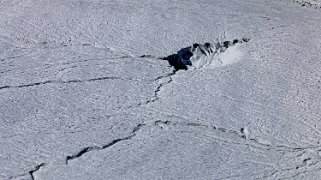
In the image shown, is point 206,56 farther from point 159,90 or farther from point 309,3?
point 309,3

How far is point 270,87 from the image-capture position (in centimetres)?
309

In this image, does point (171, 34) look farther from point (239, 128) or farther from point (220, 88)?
point (239, 128)

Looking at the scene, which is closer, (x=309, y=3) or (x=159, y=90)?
(x=159, y=90)

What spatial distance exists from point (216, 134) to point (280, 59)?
0.82m

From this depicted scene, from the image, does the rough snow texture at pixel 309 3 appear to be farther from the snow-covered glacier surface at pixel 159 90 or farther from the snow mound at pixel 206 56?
the snow mound at pixel 206 56

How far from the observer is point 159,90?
3014 millimetres

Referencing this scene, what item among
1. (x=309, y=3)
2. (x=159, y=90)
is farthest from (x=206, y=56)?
(x=309, y=3)

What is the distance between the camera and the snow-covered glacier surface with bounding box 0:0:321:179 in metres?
2.54

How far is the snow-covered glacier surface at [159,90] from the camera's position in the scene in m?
2.54

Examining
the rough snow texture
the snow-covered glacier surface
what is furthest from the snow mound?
the rough snow texture

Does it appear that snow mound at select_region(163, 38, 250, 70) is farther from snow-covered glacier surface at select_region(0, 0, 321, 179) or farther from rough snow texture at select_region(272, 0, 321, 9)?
rough snow texture at select_region(272, 0, 321, 9)

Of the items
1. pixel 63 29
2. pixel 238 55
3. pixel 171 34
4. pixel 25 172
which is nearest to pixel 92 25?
pixel 63 29

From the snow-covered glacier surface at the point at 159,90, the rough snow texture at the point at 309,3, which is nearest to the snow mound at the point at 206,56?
the snow-covered glacier surface at the point at 159,90

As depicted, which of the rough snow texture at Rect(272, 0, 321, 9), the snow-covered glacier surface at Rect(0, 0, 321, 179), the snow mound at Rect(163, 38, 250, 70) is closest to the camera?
the snow-covered glacier surface at Rect(0, 0, 321, 179)
